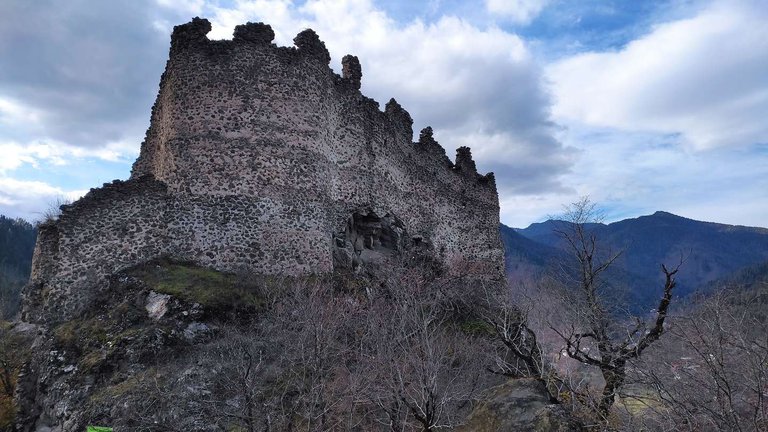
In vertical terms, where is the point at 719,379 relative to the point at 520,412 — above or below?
above

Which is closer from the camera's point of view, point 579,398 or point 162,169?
point 579,398

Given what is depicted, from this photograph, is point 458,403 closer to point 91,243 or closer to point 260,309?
point 260,309

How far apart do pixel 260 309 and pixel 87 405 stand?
5.96m

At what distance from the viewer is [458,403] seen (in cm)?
1711

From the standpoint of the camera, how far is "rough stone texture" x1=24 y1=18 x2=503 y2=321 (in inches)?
791

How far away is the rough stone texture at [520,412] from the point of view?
9.42 metres

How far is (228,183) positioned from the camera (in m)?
21.9

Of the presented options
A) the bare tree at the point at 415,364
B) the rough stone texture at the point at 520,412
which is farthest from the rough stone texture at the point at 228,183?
the rough stone texture at the point at 520,412

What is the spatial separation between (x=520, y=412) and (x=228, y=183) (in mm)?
15624

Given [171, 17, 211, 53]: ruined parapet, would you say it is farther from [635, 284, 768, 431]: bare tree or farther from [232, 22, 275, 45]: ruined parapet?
[635, 284, 768, 431]: bare tree

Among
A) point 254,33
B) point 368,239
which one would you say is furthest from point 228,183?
point 368,239

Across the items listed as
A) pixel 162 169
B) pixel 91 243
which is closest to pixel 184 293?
pixel 91 243

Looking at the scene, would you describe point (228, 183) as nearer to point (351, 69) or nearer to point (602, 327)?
point (351, 69)

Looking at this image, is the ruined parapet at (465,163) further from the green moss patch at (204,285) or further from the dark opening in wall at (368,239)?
the green moss patch at (204,285)
